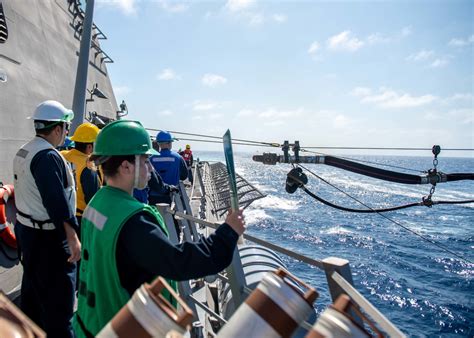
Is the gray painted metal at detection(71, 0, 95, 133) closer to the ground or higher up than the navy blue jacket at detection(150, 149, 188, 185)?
higher up

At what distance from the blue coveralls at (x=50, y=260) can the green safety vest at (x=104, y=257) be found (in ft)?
3.72

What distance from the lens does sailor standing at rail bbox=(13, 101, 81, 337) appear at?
290cm

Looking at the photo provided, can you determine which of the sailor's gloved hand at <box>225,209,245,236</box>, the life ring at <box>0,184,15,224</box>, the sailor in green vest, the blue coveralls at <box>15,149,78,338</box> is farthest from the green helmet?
the life ring at <box>0,184,15,224</box>

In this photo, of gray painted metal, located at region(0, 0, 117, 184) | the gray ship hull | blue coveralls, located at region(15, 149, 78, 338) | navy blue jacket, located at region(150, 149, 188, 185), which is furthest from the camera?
navy blue jacket, located at region(150, 149, 188, 185)

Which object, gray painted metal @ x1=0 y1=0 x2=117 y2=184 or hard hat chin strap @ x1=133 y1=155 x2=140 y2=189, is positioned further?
gray painted metal @ x1=0 y1=0 x2=117 y2=184

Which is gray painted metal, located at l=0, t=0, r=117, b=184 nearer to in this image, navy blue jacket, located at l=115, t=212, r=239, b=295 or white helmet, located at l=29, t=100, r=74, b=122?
white helmet, located at l=29, t=100, r=74, b=122

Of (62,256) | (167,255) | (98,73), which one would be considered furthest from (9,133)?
(98,73)

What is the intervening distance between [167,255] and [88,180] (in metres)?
2.68

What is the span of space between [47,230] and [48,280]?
43 cm

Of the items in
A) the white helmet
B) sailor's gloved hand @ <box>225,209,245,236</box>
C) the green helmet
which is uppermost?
the white helmet

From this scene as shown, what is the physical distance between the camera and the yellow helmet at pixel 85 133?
3990mm

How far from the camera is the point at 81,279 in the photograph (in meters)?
2.03

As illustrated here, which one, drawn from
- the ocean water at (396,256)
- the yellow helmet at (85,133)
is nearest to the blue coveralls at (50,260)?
the yellow helmet at (85,133)

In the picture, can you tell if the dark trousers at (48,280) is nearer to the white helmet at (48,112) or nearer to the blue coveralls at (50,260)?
the blue coveralls at (50,260)
